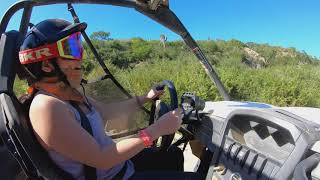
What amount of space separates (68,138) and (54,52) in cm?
44

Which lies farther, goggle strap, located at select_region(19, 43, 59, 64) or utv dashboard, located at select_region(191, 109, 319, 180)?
goggle strap, located at select_region(19, 43, 59, 64)

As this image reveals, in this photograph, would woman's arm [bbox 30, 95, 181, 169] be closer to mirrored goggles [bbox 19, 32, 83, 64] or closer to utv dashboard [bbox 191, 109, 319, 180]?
mirrored goggles [bbox 19, 32, 83, 64]

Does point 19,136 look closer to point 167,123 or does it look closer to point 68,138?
point 68,138

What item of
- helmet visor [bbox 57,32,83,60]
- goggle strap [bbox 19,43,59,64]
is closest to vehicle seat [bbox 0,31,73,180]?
goggle strap [bbox 19,43,59,64]

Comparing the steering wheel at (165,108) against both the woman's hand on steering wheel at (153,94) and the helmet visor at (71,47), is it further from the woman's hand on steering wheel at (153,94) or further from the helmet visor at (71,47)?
the helmet visor at (71,47)

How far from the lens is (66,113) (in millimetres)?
2074

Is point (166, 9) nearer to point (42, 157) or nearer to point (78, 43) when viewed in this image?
point (78, 43)

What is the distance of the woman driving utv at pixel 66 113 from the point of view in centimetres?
205

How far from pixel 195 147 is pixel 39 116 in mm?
1484

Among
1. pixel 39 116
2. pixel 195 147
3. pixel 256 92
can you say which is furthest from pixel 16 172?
pixel 256 92

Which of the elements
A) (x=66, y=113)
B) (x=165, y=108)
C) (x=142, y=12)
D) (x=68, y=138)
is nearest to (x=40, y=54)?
(x=66, y=113)

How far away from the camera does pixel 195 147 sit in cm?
326

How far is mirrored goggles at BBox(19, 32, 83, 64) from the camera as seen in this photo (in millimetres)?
2168

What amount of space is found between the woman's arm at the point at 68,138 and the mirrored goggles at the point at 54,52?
0.64 feet
